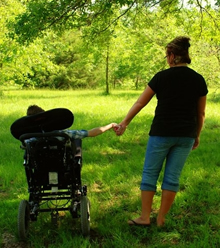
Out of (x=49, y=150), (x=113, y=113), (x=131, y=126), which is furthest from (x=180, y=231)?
(x=113, y=113)

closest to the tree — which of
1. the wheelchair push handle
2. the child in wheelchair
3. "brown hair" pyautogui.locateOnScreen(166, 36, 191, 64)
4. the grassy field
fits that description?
the grassy field

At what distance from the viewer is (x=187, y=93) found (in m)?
3.40

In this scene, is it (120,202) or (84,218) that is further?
(120,202)

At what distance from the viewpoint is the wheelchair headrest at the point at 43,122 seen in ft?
11.0

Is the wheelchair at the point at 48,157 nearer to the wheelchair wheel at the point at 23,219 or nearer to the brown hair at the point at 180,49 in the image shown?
the wheelchair wheel at the point at 23,219

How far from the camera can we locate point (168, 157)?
3637 mm

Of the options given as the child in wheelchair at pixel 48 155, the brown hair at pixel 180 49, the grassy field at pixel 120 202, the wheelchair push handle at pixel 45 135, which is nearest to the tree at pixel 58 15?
the grassy field at pixel 120 202

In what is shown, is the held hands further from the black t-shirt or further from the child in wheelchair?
the black t-shirt

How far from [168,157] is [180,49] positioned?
1.16 metres

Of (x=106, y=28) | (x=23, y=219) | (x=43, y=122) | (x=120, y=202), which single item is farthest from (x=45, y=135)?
(x=106, y=28)

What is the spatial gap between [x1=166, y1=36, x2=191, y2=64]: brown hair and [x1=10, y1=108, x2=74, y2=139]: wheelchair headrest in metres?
1.23

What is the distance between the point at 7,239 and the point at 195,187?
8.92 ft

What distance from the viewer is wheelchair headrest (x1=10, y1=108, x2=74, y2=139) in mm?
3365

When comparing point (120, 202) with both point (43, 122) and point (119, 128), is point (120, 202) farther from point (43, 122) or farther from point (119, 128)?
point (43, 122)
